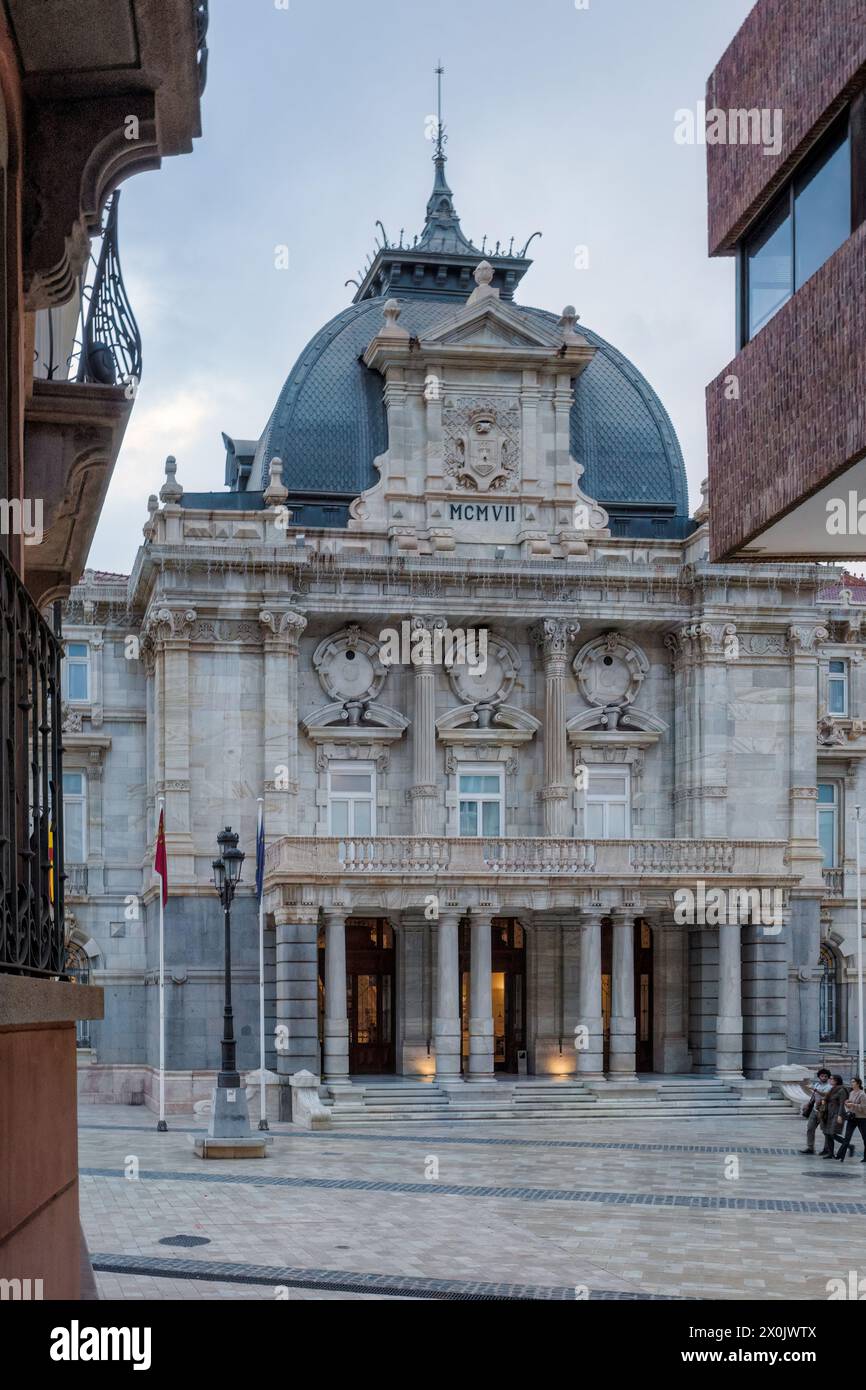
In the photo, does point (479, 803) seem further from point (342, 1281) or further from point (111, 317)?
point (111, 317)

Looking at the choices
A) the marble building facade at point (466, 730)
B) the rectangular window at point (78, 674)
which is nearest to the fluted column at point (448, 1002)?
the marble building facade at point (466, 730)

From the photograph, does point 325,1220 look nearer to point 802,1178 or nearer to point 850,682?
point 802,1178

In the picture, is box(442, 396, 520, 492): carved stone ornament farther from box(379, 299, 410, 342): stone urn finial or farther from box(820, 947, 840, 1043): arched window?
box(820, 947, 840, 1043): arched window

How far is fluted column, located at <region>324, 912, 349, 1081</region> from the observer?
45.2 metres

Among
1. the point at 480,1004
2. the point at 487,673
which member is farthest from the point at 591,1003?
the point at 487,673

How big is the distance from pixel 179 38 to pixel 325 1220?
1939 cm

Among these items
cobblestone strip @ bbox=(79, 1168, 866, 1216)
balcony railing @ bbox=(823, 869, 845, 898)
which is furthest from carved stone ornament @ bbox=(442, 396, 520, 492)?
cobblestone strip @ bbox=(79, 1168, 866, 1216)

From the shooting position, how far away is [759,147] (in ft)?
62.3

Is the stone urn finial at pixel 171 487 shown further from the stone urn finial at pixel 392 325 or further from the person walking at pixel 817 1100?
the person walking at pixel 817 1100

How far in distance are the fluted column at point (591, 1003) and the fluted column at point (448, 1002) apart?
10.6ft

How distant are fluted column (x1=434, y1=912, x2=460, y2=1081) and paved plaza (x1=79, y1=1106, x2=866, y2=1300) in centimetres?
495

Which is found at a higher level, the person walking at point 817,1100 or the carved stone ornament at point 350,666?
the carved stone ornament at point 350,666

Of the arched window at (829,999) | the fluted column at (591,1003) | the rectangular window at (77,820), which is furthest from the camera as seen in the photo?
the arched window at (829,999)

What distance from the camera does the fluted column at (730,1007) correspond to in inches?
1877
